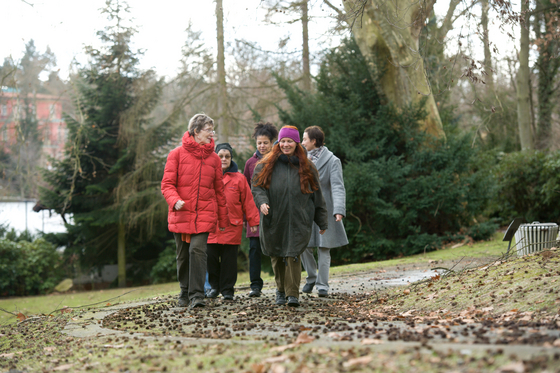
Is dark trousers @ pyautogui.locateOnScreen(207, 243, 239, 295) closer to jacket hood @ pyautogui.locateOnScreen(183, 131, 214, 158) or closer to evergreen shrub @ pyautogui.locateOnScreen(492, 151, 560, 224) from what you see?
jacket hood @ pyautogui.locateOnScreen(183, 131, 214, 158)

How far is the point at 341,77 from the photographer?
14305mm

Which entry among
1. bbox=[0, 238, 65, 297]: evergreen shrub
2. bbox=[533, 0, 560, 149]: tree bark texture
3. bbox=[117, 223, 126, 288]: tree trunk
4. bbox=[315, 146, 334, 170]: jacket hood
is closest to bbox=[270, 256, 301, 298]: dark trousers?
bbox=[315, 146, 334, 170]: jacket hood

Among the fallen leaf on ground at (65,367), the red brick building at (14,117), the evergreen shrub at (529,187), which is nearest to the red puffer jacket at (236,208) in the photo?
the fallen leaf on ground at (65,367)

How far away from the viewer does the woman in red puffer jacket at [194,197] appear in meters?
5.73

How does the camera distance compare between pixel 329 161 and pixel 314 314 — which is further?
pixel 329 161

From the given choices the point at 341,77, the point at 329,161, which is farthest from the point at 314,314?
the point at 341,77

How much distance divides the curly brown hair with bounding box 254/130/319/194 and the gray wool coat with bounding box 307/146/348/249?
2.46ft

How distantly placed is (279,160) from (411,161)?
8.54 meters

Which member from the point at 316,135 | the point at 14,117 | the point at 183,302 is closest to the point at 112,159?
the point at 14,117

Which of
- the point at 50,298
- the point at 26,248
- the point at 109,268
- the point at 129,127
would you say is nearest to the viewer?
the point at 50,298

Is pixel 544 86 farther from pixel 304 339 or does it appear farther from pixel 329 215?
pixel 304 339

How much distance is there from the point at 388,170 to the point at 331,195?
259 inches

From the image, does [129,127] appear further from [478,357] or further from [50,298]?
[478,357]

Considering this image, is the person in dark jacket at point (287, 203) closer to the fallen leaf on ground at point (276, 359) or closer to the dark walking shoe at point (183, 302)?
the dark walking shoe at point (183, 302)
